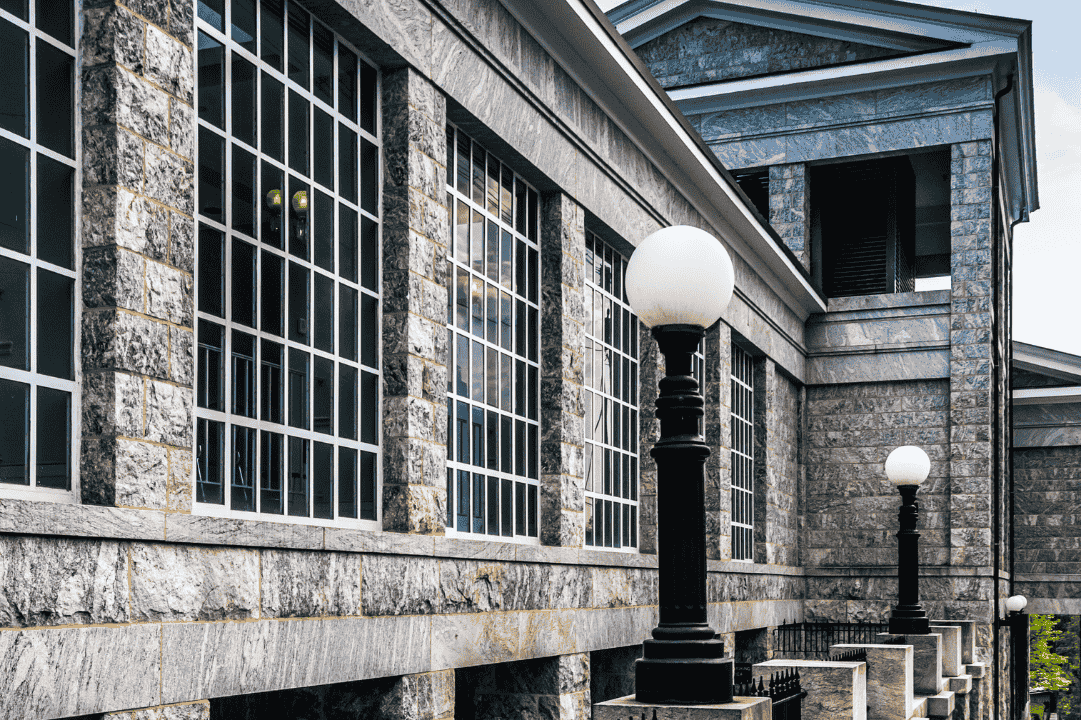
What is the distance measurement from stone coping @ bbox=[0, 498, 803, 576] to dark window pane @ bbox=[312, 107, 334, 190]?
225 centimetres

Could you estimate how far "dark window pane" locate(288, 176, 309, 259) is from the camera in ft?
24.1

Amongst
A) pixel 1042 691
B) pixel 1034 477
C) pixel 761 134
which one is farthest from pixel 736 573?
pixel 1042 691

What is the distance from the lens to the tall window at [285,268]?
6.64 m

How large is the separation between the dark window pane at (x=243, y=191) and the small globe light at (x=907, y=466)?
9348mm

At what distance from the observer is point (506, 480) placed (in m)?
10.3

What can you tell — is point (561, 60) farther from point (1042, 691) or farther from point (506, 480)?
point (1042, 691)

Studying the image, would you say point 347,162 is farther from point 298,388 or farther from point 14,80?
point 14,80

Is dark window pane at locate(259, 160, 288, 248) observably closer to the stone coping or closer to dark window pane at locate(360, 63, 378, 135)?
dark window pane at locate(360, 63, 378, 135)

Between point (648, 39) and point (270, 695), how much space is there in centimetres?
1832

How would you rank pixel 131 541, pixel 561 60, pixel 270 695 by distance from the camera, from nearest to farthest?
pixel 131 541 < pixel 270 695 < pixel 561 60

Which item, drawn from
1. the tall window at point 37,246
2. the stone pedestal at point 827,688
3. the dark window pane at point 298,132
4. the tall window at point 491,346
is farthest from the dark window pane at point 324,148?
the stone pedestal at point 827,688

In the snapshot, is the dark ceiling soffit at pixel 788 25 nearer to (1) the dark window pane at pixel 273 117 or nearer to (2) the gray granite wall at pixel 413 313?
(2) the gray granite wall at pixel 413 313

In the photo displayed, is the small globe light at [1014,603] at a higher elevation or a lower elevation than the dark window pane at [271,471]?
lower

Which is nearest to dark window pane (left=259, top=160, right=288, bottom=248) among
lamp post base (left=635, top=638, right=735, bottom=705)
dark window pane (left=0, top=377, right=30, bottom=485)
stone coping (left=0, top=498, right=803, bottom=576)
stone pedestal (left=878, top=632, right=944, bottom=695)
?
stone coping (left=0, top=498, right=803, bottom=576)
